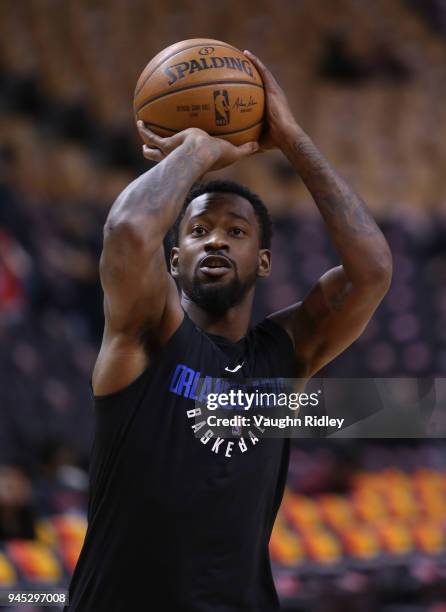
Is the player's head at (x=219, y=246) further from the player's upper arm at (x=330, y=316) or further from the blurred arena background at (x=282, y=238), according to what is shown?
the blurred arena background at (x=282, y=238)

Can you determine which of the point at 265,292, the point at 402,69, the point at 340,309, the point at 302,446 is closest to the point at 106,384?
the point at 340,309

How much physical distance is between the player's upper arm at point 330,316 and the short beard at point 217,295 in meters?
0.22

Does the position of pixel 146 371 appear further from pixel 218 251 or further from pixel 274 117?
pixel 274 117

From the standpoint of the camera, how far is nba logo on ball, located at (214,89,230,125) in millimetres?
2598

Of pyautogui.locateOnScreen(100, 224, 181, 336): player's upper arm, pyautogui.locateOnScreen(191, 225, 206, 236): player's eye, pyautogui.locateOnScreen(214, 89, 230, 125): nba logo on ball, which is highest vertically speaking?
pyautogui.locateOnScreen(214, 89, 230, 125): nba logo on ball

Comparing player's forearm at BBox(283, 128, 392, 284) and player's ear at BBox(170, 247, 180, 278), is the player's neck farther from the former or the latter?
player's forearm at BBox(283, 128, 392, 284)

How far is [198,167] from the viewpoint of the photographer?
2414 millimetres

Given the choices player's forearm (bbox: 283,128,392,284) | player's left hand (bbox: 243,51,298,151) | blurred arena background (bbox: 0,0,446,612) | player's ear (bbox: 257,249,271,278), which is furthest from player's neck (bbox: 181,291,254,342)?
blurred arena background (bbox: 0,0,446,612)

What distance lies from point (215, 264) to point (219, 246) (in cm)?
5

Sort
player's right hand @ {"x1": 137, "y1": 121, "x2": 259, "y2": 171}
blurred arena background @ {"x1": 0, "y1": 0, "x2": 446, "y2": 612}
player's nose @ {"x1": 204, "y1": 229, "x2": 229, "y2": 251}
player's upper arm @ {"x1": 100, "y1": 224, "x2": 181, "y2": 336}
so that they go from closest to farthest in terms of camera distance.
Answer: player's upper arm @ {"x1": 100, "y1": 224, "x2": 181, "y2": 336} → player's right hand @ {"x1": 137, "y1": 121, "x2": 259, "y2": 171} → player's nose @ {"x1": 204, "y1": 229, "x2": 229, "y2": 251} → blurred arena background @ {"x1": 0, "y1": 0, "x2": 446, "y2": 612}

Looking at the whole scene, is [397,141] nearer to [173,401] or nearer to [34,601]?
[34,601]

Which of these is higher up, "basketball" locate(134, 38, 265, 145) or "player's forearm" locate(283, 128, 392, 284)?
"basketball" locate(134, 38, 265, 145)

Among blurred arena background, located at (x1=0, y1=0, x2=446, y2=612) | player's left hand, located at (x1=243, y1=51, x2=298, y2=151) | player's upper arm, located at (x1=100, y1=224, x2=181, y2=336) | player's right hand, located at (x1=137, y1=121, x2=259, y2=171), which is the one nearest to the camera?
player's upper arm, located at (x1=100, y1=224, x2=181, y2=336)

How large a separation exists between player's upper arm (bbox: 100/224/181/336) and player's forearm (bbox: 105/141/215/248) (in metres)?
0.02
